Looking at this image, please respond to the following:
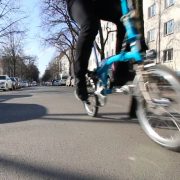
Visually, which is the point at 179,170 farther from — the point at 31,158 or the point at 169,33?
the point at 169,33

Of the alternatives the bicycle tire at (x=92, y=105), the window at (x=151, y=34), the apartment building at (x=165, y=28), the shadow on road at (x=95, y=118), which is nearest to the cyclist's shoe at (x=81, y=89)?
the bicycle tire at (x=92, y=105)

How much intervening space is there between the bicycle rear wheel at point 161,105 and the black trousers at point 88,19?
0.99 m

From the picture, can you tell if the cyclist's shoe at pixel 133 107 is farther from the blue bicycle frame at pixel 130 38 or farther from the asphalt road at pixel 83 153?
the blue bicycle frame at pixel 130 38

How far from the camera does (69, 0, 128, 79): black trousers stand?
4.18m

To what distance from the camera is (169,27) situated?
39.5m

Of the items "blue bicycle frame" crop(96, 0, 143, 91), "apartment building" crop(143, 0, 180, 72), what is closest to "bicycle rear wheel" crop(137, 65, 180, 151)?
"blue bicycle frame" crop(96, 0, 143, 91)

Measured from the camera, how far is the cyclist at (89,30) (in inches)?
165

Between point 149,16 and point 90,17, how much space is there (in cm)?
4237

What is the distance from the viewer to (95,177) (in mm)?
2699

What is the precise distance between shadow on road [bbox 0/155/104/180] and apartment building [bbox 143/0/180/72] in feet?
108

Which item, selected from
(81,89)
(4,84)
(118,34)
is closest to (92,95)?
(81,89)

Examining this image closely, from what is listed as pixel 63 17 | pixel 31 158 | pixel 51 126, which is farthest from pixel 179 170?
pixel 63 17

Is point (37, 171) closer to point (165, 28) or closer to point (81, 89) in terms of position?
point (81, 89)

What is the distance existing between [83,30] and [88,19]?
0.14 metres
